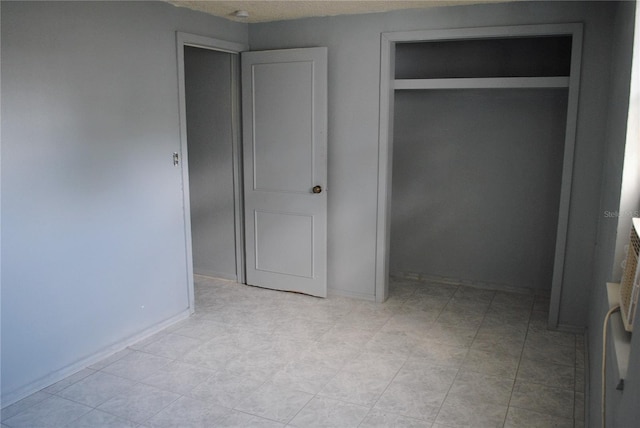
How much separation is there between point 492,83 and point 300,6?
1.51 metres

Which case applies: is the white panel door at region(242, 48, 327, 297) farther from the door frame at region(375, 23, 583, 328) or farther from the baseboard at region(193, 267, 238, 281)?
the door frame at region(375, 23, 583, 328)

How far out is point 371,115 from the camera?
410cm

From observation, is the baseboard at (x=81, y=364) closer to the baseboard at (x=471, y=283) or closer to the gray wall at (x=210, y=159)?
the gray wall at (x=210, y=159)

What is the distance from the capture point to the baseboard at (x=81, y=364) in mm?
2811

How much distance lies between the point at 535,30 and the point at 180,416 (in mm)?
3285

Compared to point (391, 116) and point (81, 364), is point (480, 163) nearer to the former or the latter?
point (391, 116)

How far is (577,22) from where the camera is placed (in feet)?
11.2

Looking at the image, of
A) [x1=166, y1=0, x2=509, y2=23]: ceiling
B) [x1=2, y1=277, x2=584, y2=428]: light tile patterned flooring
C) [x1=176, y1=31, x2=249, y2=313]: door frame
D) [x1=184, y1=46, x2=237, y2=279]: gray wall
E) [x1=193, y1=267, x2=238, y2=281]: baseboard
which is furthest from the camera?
[x1=193, y1=267, x2=238, y2=281]: baseboard

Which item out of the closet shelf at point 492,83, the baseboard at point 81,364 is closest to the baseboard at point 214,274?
the baseboard at point 81,364

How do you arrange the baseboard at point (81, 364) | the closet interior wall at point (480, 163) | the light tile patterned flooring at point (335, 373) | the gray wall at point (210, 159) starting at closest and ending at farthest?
1. the light tile patterned flooring at point (335, 373)
2. the baseboard at point (81, 364)
3. the closet interior wall at point (480, 163)
4. the gray wall at point (210, 159)

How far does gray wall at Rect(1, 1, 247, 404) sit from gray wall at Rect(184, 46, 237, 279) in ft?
2.55

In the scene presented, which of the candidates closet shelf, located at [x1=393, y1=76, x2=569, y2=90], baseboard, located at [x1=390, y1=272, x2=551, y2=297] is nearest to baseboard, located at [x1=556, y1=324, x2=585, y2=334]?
baseboard, located at [x1=390, y1=272, x2=551, y2=297]

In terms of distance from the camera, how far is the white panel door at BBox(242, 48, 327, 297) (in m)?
4.21

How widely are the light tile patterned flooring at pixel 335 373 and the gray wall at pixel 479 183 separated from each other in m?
0.57
